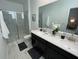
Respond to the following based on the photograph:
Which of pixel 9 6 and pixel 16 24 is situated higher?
pixel 9 6

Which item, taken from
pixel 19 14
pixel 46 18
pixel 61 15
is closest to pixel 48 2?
pixel 46 18

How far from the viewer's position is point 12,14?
315 centimetres

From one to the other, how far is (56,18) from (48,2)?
70 cm

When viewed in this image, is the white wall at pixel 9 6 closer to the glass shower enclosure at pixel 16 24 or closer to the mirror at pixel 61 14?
the glass shower enclosure at pixel 16 24

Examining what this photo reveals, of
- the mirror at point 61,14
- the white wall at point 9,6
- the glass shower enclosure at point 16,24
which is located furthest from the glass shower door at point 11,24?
the mirror at point 61,14

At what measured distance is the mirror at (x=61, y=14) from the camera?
1.66 m

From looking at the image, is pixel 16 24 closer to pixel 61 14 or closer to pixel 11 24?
pixel 11 24

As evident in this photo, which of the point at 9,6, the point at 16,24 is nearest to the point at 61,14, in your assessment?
the point at 16,24

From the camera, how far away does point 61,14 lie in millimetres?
2010

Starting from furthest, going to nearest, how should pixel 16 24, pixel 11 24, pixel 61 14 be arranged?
pixel 16 24 → pixel 11 24 → pixel 61 14

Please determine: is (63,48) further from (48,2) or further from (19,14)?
(19,14)

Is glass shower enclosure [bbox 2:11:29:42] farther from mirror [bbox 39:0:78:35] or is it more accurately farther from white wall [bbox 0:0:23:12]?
mirror [bbox 39:0:78:35]

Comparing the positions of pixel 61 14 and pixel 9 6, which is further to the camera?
pixel 9 6

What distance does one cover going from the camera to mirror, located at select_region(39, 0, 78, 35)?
5.45 ft
